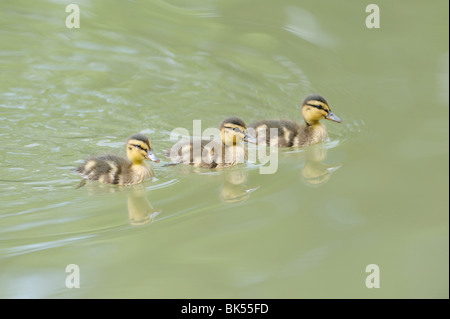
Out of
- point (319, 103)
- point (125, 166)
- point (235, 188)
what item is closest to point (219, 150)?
point (235, 188)

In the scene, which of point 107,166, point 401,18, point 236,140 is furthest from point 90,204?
point 401,18

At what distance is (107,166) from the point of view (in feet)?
15.8

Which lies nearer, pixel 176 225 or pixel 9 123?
pixel 176 225

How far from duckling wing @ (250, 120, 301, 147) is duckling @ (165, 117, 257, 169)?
0.92ft

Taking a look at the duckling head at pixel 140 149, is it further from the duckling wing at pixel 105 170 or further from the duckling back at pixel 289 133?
the duckling back at pixel 289 133

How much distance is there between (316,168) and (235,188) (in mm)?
637

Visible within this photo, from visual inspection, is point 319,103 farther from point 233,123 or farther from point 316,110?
point 233,123

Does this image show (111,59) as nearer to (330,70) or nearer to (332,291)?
(330,70)

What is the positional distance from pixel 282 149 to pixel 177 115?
0.88 metres

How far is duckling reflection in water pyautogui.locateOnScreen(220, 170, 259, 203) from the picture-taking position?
4469 mm

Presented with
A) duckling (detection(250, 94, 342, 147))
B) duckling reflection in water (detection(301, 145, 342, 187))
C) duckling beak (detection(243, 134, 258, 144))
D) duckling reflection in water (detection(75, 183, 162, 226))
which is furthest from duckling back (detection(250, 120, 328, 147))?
duckling reflection in water (detection(75, 183, 162, 226))

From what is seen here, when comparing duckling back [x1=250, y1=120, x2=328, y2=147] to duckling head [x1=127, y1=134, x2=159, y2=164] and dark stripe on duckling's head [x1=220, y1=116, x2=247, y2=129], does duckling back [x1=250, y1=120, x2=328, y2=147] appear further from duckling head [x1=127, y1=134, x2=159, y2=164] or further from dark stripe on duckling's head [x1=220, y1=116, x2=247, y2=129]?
duckling head [x1=127, y1=134, x2=159, y2=164]

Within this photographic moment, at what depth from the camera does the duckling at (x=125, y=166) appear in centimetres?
480

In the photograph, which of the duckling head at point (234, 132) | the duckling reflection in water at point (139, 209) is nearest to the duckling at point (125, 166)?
the duckling reflection in water at point (139, 209)
